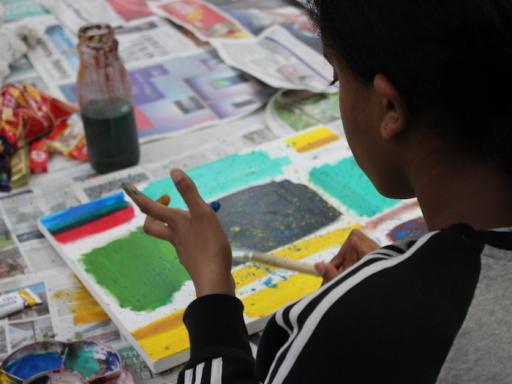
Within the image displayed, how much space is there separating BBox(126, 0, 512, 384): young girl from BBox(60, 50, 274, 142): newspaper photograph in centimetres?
68

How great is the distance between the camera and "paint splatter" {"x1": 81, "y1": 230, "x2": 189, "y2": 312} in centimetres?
84

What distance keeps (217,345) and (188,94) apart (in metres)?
0.69

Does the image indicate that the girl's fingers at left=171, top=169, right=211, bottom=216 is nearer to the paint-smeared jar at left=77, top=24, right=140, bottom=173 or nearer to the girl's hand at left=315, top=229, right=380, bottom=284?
the girl's hand at left=315, top=229, right=380, bottom=284

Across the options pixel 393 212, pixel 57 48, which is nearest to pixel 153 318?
pixel 393 212

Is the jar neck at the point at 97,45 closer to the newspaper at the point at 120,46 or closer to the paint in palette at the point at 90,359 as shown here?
the newspaper at the point at 120,46

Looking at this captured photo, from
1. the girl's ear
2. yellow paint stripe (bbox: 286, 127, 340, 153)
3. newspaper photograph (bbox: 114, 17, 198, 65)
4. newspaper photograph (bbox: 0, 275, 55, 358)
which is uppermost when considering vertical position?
the girl's ear

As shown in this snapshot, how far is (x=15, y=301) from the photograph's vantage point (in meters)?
0.84

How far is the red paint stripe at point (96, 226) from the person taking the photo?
0.93 meters

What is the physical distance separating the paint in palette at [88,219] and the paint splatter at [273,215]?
0.12 m

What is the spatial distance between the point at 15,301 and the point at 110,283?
102mm

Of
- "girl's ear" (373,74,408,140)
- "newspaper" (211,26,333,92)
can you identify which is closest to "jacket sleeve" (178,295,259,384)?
"girl's ear" (373,74,408,140)

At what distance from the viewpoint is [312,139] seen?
3.63 ft

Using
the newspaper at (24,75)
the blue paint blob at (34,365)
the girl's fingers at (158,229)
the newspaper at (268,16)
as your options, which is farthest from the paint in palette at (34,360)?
the newspaper at (268,16)

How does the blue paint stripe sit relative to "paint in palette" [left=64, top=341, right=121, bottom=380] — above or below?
above
